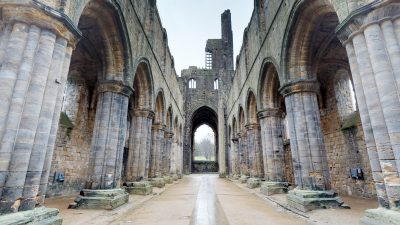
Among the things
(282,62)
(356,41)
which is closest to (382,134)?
(356,41)

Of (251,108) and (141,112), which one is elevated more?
(251,108)

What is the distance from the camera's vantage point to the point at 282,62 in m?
8.02

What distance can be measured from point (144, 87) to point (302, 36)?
7096mm

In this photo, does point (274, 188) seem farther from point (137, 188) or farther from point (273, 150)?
point (137, 188)

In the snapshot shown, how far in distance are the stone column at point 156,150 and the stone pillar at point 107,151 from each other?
5.82 m

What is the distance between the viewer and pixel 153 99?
11.6 metres

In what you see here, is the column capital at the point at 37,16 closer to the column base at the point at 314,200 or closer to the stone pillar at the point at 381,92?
the stone pillar at the point at 381,92

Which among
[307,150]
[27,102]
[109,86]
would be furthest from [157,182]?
[27,102]

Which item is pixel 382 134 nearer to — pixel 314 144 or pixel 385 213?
pixel 385 213

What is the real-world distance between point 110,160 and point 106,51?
3.48 m

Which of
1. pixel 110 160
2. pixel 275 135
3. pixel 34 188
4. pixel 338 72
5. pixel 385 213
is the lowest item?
pixel 385 213

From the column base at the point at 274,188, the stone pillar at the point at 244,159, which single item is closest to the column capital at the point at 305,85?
the column base at the point at 274,188

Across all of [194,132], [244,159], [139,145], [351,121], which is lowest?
[244,159]

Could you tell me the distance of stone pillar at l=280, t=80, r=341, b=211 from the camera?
20.3 ft
